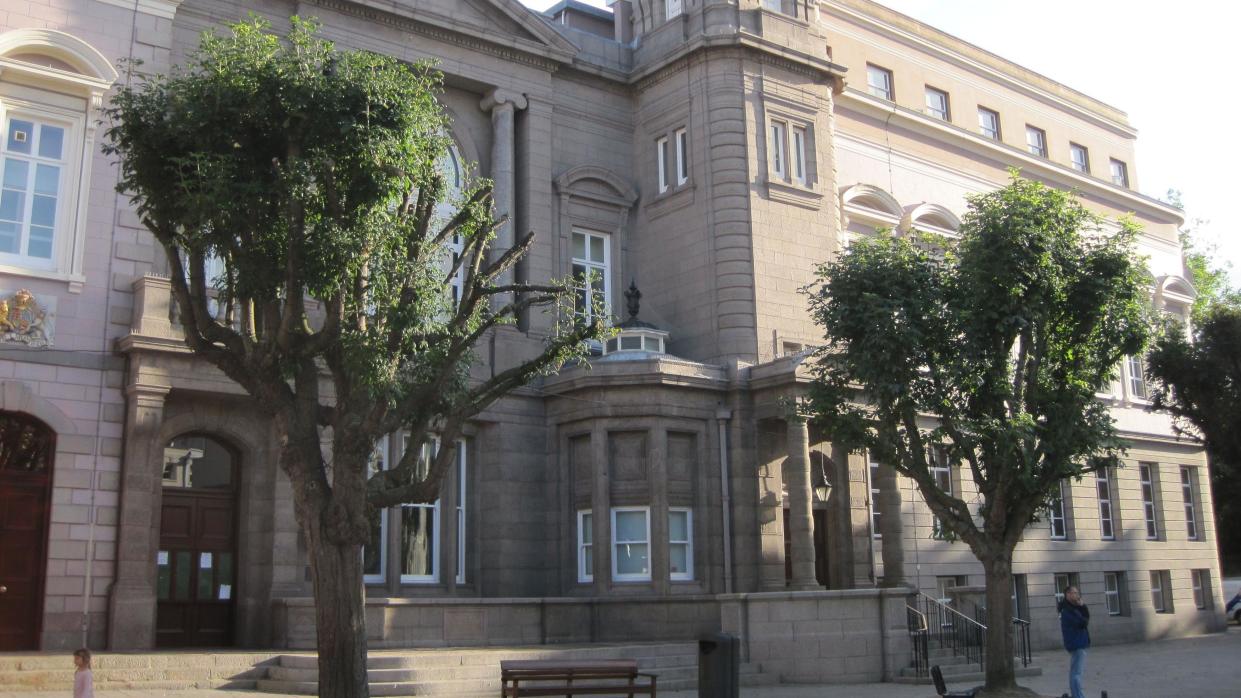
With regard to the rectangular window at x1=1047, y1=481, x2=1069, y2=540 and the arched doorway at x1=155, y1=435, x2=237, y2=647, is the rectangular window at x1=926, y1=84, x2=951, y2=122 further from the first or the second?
the arched doorway at x1=155, y1=435, x2=237, y2=647

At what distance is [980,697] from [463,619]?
357 inches

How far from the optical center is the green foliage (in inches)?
816

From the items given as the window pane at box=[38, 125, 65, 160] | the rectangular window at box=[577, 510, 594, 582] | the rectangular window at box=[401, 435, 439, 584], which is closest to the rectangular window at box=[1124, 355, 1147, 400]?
the rectangular window at box=[577, 510, 594, 582]

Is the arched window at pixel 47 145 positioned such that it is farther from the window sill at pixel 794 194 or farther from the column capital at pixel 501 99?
the window sill at pixel 794 194

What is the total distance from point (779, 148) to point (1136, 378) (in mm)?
16996

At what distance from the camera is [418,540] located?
82.7 feet

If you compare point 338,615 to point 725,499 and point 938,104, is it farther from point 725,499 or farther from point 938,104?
point 938,104

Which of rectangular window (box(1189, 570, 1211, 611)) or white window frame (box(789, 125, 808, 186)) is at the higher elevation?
white window frame (box(789, 125, 808, 186))

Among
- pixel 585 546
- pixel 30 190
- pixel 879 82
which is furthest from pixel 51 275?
pixel 879 82

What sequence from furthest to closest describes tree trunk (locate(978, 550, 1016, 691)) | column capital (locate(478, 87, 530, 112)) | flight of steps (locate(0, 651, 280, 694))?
column capital (locate(478, 87, 530, 112)), tree trunk (locate(978, 550, 1016, 691)), flight of steps (locate(0, 651, 280, 694))

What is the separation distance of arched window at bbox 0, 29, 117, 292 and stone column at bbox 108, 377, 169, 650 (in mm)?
2484

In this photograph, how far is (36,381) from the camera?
2059 cm

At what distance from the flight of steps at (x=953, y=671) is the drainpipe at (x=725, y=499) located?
4.30 meters

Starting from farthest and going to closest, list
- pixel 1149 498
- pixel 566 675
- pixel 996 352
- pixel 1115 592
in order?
pixel 1149 498 → pixel 1115 592 → pixel 996 352 → pixel 566 675
